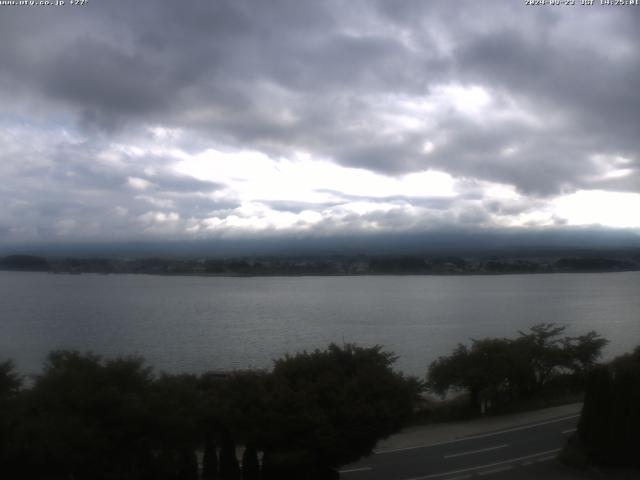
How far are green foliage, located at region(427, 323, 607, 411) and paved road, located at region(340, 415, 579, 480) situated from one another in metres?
4.84

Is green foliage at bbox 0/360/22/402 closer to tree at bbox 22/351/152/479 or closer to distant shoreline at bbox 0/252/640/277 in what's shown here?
tree at bbox 22/351/152/479

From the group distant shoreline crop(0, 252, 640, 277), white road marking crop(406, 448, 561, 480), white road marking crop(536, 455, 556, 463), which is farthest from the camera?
distant shoreline crop(0, 252, 640, 277)

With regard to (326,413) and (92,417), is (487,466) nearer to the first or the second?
(326,413)

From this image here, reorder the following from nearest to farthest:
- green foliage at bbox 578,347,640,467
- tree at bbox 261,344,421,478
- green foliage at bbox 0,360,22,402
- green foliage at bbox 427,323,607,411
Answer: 1. tree at bbox 261,344,421,478
2. green foliage at bbox 0,360,22,402
3. green foliage at bbox 578,347,640,467
4. green foliage at bbox 427,323,607,411

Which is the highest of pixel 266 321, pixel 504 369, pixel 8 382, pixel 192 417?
pixel 8 382

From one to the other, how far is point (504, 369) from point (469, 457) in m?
8.66

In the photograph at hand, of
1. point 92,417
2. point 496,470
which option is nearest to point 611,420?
A: point 496,470

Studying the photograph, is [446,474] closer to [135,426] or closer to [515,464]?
[515,464]

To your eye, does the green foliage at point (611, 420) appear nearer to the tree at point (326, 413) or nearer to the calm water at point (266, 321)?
the tree at point (326, 413)

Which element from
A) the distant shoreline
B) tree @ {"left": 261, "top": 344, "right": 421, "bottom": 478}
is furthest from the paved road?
the distant shoreline

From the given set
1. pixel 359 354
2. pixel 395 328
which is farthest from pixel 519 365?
pixel 395 328

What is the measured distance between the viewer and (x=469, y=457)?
50.3 feet

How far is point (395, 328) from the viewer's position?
50.6 meters

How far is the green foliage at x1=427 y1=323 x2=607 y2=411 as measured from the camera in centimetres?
2339
